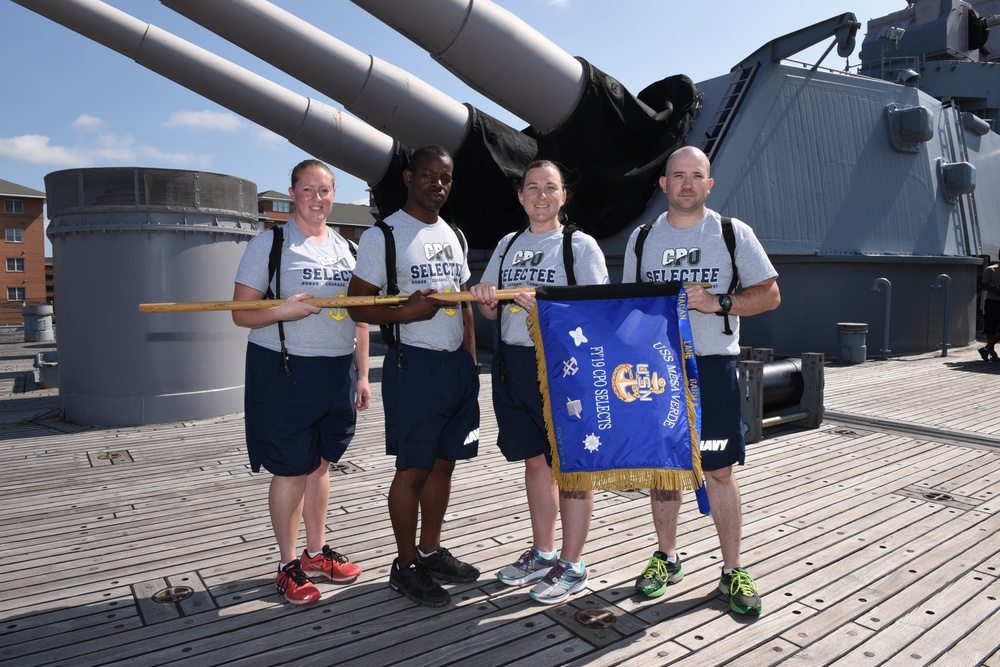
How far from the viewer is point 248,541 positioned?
3.47 meters

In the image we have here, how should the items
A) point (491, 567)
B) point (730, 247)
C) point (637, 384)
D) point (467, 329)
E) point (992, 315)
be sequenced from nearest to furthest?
point (637, 384) < point (730, 247) < point (467, 329) < point (491, 567) < point (992, 315)

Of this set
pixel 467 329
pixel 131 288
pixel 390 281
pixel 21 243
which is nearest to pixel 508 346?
pixel 467 329

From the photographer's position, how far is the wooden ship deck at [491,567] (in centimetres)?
242

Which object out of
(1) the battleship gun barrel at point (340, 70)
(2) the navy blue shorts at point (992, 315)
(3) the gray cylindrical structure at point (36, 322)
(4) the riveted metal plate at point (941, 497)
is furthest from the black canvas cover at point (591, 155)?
Answer: (3) the gray cylindrical structure at point (36, 322)

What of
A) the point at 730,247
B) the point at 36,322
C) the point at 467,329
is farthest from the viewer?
the point at 36,322

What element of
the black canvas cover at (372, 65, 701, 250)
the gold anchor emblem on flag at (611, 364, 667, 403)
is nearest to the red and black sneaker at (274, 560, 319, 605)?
the gold anchor emblem on flag at (611, 364, 667, 403)

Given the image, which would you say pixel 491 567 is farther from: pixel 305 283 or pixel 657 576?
pixel 305 283

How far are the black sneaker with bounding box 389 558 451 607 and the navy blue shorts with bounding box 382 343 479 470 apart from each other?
0.42 meters

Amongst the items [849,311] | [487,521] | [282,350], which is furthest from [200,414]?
[849,311]

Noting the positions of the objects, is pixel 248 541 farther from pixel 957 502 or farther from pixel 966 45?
pixel 966 45

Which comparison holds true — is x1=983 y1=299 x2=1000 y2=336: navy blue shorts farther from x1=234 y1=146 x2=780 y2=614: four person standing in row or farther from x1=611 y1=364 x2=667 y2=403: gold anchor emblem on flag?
x1=611 y1=364 x2=667 y2=403: gold anchor emblem on flag

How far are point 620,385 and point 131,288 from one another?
522 cm

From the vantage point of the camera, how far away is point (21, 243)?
4031 cm

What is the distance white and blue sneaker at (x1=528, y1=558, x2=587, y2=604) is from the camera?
2.73 metres
